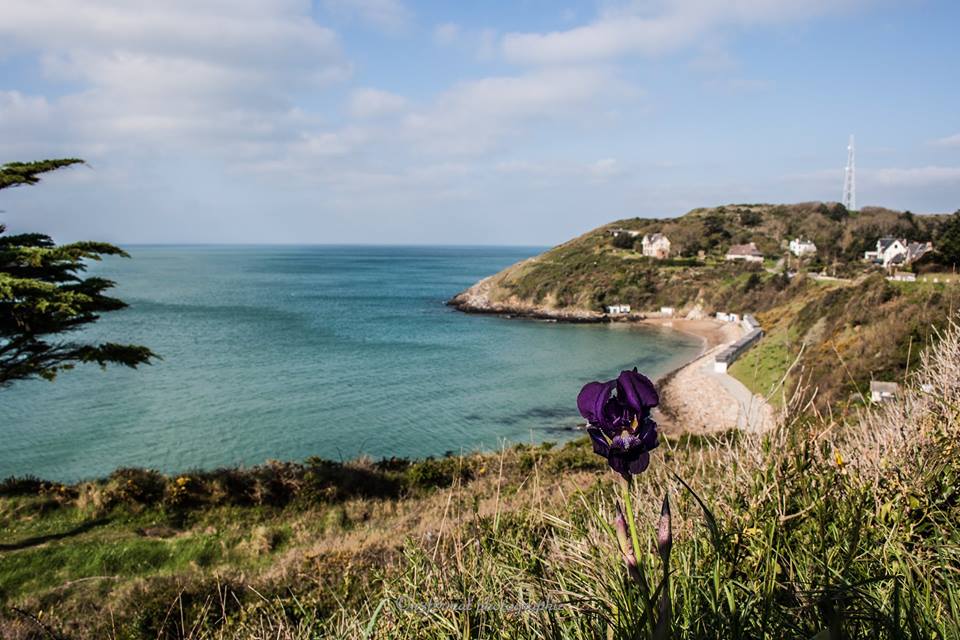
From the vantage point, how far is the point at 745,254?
226 feet

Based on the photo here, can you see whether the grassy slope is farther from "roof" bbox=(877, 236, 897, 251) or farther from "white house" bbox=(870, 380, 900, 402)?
"white house" bbox=(870, 380, 900, 402)

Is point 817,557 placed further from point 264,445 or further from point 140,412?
point 140,412

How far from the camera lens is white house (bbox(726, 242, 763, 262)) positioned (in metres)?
67.2

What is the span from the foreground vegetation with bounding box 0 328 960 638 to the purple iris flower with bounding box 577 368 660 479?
1.00ft

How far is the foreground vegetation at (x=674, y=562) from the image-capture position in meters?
1.89

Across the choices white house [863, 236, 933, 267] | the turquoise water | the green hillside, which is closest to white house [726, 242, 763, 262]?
the green hillside

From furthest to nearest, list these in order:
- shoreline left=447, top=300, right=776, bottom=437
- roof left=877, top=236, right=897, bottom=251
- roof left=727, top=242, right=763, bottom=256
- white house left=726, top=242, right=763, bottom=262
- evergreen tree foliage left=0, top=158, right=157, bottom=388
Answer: roof left=727, top=242, right=763, bottom=256, white house left=726, top=242, right=763, bottom=262, roof left=877, top=236, right=897, bottom=251, shoreline left=447, top=300, right=776, bottom=437, evergreen tree foliage left=0, top=158, right=157, bottom=388

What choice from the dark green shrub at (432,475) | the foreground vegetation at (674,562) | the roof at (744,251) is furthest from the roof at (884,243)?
the foreground vegetation at (674,562)

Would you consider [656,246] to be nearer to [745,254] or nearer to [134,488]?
[745,254]

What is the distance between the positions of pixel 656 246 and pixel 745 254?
34.8ft

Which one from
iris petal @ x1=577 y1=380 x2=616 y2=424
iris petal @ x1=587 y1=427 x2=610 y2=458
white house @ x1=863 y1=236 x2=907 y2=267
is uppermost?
white house @ x1=863 y1=236 x2=907 y2=267

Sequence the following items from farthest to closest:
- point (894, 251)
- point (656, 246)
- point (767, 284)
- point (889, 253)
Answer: point (656, 246) → point (889, 253) → point (894, 251) → point (767, 284)

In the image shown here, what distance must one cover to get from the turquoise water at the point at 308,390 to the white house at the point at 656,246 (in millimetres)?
25992

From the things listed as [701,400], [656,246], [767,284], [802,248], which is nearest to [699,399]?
[701,400]
